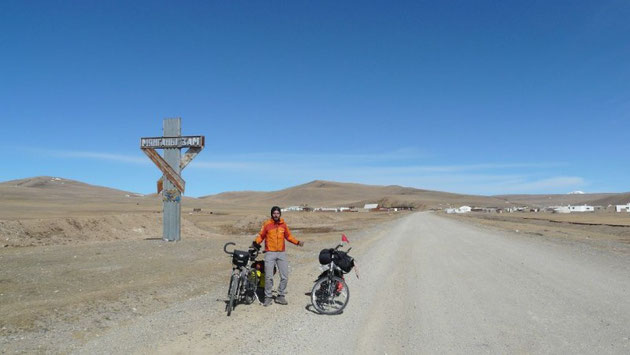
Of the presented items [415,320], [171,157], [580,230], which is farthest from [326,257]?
[580,230]

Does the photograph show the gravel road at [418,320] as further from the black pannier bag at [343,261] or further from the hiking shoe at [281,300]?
the black pannier bag at [343,261]

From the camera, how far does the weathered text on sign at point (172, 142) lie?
2008 centimetres

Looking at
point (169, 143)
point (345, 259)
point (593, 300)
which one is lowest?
point (593, 300)

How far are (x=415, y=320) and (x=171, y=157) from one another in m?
15.5

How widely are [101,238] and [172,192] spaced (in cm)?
1009

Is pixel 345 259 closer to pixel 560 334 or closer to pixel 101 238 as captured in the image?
pixel 560 334

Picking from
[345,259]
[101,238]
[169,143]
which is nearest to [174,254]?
[169,143]

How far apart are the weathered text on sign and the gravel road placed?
9.29m

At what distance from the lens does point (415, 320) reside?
25.6 ft

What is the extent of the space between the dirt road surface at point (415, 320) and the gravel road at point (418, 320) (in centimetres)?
2

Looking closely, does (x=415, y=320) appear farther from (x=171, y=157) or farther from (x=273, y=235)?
(x=171, y=157)

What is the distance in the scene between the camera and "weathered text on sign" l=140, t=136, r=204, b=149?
20.1m

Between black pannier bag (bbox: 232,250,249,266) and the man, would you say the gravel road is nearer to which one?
the man

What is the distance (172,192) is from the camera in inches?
807
